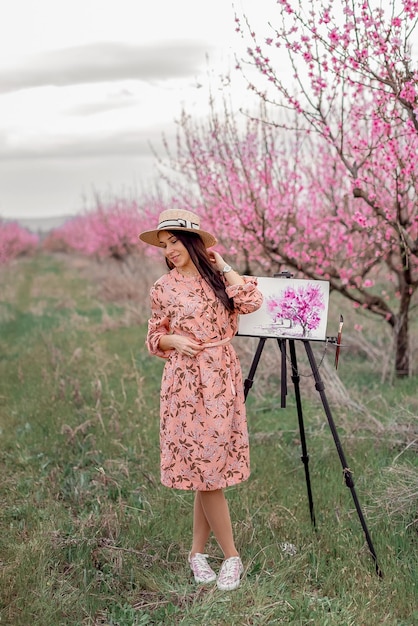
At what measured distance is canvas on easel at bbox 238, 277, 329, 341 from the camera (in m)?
3.71

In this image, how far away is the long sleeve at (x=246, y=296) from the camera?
137 inches

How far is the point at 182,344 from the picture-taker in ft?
11.1

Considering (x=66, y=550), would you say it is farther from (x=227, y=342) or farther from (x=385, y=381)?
(x=385, y=381)

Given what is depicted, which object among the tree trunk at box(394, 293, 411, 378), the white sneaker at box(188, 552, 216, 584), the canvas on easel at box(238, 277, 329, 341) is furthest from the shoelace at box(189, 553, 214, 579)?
the tree trunk at box(394, 293, 411, 378)

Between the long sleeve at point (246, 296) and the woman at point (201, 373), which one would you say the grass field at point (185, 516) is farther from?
the long sleeve at point (246, 296)

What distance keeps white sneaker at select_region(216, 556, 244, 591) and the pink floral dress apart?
0.41 meters

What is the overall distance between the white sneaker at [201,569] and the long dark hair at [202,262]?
129 centimetres

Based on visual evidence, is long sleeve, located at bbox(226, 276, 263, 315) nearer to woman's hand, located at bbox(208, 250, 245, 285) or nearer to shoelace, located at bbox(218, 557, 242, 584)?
woman's hand, located at bbox(208, 250, 245, 285)

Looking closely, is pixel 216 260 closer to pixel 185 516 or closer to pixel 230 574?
pixel 230 574

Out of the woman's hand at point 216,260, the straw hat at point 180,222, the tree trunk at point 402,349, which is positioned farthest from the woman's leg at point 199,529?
the tree trunk at point 402,349

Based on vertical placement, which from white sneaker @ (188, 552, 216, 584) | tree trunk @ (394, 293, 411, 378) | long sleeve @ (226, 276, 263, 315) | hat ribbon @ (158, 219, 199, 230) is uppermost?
hat ribbon @ (158, 219, 199, 230)

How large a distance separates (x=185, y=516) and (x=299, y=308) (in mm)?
1535

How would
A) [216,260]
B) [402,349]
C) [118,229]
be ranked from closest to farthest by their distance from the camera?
1. [216,260]
2. [402,349]
3. [118,229]

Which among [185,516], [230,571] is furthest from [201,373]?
[185,516]
